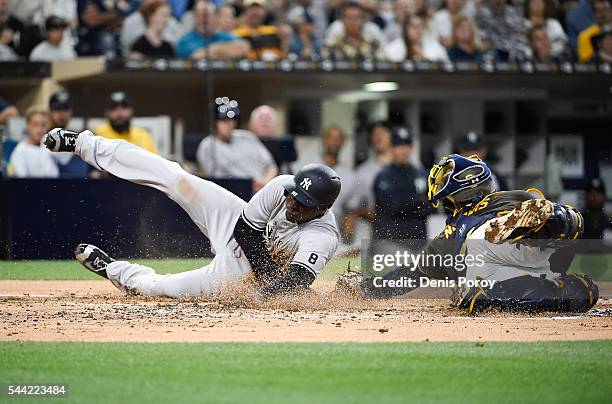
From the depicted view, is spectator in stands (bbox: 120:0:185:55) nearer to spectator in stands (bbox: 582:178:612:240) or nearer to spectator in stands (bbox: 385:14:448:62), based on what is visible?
spectator in stands (bbox: 385:14:448:62)

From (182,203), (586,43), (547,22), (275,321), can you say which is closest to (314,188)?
(275,321)

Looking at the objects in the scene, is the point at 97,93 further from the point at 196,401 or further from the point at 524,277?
the point at 196,401

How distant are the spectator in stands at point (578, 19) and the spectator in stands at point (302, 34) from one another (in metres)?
3.90

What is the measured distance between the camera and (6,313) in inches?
317

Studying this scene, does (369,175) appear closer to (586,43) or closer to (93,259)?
(586,43)

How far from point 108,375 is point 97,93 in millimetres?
10297

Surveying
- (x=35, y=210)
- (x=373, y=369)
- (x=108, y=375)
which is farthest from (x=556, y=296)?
(x=35, y=210)

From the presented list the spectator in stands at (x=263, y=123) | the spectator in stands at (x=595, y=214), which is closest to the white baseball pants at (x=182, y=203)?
the spectator in stands at (x=263, y=123)

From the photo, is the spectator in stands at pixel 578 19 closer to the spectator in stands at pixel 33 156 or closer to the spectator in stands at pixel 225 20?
the spectator in stands at pixel 225 20

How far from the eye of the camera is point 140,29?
15.0 m

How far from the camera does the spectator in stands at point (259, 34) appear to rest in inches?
594

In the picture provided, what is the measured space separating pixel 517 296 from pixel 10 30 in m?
8.72

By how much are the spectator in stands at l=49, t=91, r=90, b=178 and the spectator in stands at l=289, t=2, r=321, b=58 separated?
3.82 meters

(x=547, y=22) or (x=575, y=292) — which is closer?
(x=575, y=292)
